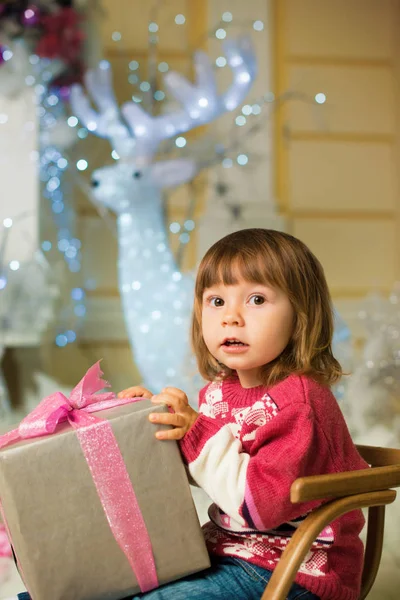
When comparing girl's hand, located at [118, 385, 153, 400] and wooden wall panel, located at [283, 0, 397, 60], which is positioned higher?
wooden wall panel, located at [283, 0, 397, 60]

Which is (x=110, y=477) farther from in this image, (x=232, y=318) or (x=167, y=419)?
(x=232, y=318)

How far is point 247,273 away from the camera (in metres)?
Answer: 1.23

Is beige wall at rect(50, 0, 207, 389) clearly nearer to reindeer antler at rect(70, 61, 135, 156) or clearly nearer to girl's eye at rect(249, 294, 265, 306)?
reindeer antler at rect(70, 61, 135, 156)

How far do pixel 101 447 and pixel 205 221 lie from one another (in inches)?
120

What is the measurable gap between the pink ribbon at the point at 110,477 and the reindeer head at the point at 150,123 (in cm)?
226

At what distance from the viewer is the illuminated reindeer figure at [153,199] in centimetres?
325

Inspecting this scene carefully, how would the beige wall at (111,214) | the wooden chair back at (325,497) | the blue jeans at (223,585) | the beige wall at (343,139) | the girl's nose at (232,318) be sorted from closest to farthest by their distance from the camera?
the wooden chair back at (325,497)
the blue jeans at (223,585)
the girl's nose at (232,318)
the beige wall at (111,214)
the beige wall at (343,139)

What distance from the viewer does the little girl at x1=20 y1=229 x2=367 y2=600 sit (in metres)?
1.10

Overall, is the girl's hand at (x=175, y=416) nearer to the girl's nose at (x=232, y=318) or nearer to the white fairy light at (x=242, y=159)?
the girl's nose at (x=232, y=318)

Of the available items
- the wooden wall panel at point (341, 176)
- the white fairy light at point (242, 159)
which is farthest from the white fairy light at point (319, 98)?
the white fairy light at point (242, 159)

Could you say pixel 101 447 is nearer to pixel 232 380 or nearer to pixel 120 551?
pixel 120 551

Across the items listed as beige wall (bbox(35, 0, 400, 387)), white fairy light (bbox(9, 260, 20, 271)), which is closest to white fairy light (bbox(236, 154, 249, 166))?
beige wall (bbox(35, 0, 400, 387))

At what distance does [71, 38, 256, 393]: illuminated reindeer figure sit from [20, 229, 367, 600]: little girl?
1907mm

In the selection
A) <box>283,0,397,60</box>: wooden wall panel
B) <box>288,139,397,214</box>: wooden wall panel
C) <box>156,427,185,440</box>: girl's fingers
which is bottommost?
<box>156,427,185,440</box>: girl's fingers
